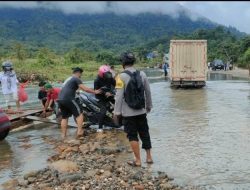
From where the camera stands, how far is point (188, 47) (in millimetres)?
25422

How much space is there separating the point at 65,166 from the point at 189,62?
1877 centimetres

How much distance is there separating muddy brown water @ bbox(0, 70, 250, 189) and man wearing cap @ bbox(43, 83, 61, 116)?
0.75 metres

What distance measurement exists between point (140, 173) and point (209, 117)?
6.52 meters

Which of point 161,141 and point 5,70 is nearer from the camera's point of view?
point 161,141

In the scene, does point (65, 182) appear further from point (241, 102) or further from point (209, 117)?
point (241, 102)

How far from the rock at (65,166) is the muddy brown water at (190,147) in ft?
1.99

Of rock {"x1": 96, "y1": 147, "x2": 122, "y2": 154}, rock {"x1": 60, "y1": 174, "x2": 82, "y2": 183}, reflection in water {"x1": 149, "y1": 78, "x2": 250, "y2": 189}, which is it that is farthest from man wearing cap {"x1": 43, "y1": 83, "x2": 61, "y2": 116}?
rock {"x1": 60, "y1": 174, "x2": 82, "y2": 183}

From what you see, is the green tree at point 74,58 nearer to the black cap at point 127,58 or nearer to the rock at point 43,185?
the black cap at point 127,58

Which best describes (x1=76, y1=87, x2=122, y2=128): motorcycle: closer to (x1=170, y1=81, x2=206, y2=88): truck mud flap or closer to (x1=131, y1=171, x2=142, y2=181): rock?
(x1=131, y1=171, x2=142, y2=181): rock

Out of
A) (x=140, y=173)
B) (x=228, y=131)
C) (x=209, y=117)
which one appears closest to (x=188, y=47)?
(x=209, y=117)

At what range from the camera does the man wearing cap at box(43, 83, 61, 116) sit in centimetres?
1286

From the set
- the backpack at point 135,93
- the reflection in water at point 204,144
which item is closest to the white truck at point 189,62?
the reflection in water at point 204,144

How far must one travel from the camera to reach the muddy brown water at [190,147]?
697 centimetres

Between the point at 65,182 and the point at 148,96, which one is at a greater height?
the point at 148,96
